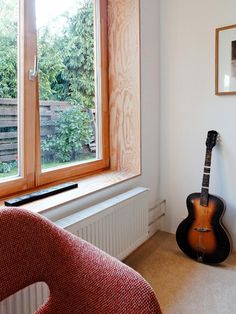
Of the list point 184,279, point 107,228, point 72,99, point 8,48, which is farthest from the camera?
point 72,99

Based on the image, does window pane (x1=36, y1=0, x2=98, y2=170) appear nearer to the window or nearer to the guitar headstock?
the window

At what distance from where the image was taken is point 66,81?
73.6 inches

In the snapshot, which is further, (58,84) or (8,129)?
(58,84)

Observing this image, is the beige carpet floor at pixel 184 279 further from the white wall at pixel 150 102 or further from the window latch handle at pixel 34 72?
the window latch handle at pixel 34 72

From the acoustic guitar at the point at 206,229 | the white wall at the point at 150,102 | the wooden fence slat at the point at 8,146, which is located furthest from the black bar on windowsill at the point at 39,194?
the acoustic guitar at the point at 206,229

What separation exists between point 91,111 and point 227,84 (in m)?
1.07

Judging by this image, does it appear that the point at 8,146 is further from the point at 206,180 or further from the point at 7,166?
the point at 206,180

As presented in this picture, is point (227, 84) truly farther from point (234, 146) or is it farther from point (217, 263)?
point (217, 263)

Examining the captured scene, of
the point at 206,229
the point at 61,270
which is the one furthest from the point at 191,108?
the point at 61,270

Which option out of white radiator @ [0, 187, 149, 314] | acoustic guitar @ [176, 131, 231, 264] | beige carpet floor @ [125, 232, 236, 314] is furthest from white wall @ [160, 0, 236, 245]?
white radiator @ [0, 187, 149, 314]

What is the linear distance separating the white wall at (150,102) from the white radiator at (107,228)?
0.52 feet

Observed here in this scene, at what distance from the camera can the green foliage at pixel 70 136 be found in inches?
71.7

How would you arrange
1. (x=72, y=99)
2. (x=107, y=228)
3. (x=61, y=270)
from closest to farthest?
(x=61, y=270) → (x=107, y=228) → (x=72, y=99)

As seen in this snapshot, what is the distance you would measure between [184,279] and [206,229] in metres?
0.40
